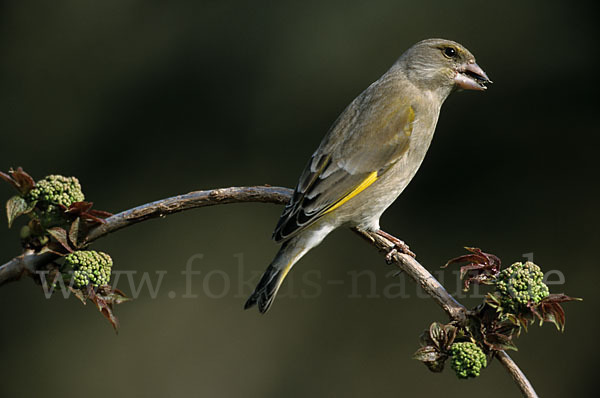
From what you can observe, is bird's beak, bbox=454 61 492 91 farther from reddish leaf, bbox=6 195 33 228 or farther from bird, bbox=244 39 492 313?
reddish leaf, bbox=6 195 33 228

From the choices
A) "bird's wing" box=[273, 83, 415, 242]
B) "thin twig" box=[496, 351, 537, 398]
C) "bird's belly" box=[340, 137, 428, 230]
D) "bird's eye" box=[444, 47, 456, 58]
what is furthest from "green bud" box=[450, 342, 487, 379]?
"bird's eye" box=[444, 47, 456, 58]

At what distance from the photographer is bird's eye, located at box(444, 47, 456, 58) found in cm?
300

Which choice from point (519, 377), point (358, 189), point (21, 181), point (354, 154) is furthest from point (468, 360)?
point (354, 154)

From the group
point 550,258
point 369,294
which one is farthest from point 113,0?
point 550,258

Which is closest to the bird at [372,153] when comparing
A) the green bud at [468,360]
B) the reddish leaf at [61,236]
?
the reddish leaf at [61,236]

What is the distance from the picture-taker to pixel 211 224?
465 centimetres

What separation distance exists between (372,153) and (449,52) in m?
0.58

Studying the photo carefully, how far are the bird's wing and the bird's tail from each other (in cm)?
8

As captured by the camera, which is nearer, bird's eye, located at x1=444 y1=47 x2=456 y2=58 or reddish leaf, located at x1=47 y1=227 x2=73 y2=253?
reddish leaf, located at x1=47 y1=227 x2=73 y2=253

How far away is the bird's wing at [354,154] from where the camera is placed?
2694mm

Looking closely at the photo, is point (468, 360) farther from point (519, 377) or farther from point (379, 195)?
point (379, 195)

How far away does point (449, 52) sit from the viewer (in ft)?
9.87

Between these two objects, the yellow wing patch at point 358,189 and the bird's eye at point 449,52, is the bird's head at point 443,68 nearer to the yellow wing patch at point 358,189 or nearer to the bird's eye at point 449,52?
the bird's eye at point 449,52

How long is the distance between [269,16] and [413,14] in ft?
Result: 3.07
